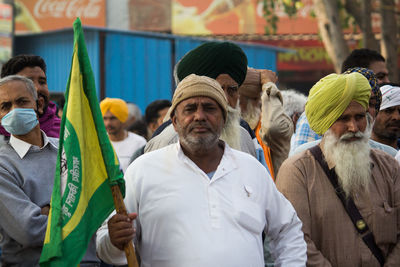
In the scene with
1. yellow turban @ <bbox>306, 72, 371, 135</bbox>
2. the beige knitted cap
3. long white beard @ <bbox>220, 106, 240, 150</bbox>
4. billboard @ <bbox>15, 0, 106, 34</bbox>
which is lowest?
billboard @ <bbox>15, 0, 106, 34</bbox>

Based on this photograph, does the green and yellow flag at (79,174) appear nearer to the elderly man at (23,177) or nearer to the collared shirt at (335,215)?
the elderly man at (23,177)

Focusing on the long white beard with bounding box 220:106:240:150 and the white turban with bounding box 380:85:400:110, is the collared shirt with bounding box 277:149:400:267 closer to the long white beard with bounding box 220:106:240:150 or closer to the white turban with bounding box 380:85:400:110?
the long white beard with bounding box 220:106:240:150

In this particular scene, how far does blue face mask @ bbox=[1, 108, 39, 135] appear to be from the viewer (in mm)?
4133

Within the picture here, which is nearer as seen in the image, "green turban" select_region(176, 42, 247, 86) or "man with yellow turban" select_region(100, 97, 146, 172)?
"green turban" select_region(176, 42, 247, 86)

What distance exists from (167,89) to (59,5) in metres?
9.44

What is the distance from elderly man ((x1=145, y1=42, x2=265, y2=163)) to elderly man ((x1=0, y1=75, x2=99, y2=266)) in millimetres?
637

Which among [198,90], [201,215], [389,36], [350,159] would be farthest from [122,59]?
[201,215]

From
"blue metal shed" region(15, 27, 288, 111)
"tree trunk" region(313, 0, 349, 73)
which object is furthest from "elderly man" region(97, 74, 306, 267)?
"blue metal shed" region(15, 27, 288, 111)

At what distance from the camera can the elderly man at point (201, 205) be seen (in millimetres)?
3162

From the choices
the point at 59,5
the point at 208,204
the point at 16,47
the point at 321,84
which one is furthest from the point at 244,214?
the point at 59,5

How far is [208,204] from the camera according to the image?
3.21 meters

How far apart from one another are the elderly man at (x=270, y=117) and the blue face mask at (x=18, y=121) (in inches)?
59.3

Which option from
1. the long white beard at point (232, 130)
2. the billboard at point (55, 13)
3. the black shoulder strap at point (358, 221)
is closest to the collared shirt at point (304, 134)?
the long white beard at point (232, 130)

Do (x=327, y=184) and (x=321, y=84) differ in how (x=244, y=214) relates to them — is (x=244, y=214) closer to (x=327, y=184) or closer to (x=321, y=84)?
(x=327, y=184)
